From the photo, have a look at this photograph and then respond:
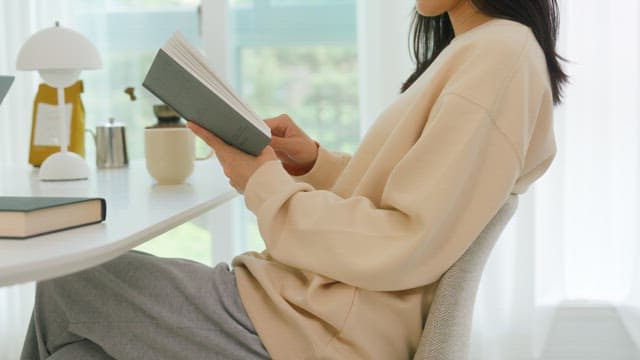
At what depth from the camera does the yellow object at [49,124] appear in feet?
6.63

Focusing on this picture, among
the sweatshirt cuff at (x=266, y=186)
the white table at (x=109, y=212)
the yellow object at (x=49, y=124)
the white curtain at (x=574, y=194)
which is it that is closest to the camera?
the white table at (x=109, y=212)

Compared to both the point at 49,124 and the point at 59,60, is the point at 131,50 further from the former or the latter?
the point at 59,60

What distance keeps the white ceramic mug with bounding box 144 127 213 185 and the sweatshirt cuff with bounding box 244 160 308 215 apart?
17.0 inches

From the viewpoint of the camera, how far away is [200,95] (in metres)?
1.21

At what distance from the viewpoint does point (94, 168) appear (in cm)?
202

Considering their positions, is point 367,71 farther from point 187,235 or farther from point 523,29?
point 523,29

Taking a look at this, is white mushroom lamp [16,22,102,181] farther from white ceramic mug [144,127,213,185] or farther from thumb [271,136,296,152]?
thumb [271,136,296,152]

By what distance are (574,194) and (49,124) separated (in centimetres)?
155

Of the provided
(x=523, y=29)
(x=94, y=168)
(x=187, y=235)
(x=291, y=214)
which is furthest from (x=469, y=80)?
(x=187, y=235)

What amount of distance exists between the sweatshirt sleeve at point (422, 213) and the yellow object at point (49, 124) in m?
0.97

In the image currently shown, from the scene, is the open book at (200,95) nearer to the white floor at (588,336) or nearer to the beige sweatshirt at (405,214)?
the beige sweatshirt at (405,214)

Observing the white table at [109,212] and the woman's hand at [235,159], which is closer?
the white table at [109,212]

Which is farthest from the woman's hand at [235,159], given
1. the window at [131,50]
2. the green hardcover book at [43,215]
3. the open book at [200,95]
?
the window at [131,50]

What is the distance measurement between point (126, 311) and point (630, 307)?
1.92 m
